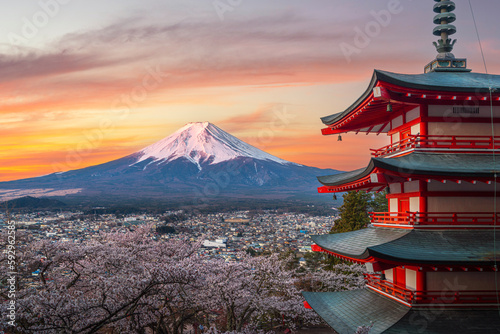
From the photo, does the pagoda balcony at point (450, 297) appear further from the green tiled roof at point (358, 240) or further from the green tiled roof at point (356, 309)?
the green tiled roof at point (358, 240)

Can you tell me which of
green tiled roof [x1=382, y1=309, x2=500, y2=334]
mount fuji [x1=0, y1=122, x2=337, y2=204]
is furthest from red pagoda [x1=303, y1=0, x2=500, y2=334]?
mount fuji [x1=0, y1=122, x2=337, y2=204]

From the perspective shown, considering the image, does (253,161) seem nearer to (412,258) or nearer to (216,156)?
(216,156)

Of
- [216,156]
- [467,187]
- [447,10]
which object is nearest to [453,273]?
[467,187]

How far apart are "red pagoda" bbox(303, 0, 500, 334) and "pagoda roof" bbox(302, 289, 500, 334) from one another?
0.08 feet

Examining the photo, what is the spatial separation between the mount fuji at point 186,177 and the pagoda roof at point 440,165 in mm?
130342

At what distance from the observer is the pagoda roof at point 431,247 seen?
8.95m

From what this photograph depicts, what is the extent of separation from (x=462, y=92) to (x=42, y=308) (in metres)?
10.8

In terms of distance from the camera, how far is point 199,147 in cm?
18912

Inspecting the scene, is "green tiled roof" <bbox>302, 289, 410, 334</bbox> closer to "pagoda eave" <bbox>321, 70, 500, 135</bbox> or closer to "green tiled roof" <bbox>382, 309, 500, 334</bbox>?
"green tiled roof" <bbox>382, 309, 500, 334</bbox>

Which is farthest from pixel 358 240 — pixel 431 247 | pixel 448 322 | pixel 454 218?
pixel 448 322

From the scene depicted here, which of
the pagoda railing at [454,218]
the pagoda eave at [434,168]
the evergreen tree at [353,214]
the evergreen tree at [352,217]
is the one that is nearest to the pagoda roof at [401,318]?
the pagoda railing at [454,218]

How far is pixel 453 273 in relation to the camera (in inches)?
392

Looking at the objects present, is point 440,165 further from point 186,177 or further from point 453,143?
point 186,177

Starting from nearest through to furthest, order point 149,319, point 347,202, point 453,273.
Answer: point 453,273
point 149,319
point 347,202
